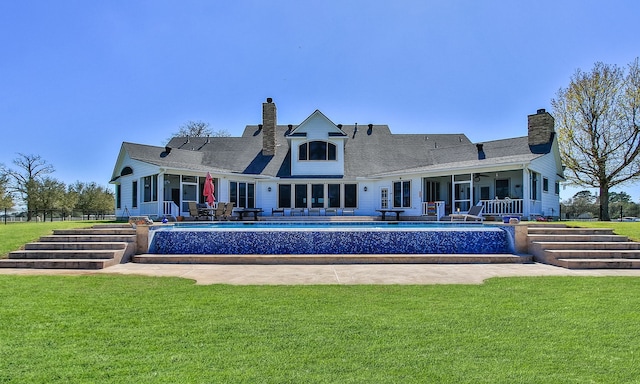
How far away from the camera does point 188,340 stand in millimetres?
3541

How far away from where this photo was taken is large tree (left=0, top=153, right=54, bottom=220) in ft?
131

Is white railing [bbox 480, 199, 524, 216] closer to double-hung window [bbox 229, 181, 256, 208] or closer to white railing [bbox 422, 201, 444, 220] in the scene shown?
white railing [bbox 422, 201, 444, 220]

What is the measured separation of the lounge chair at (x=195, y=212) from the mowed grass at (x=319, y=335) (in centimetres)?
1163

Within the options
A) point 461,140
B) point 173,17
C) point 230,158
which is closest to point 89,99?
point 230,158

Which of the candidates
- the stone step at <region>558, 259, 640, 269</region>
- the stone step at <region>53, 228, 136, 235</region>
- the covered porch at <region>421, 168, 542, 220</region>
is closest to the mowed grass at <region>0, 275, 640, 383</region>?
the stone step at <region>558, 259, 640, 269</region>

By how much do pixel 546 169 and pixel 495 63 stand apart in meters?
6.92

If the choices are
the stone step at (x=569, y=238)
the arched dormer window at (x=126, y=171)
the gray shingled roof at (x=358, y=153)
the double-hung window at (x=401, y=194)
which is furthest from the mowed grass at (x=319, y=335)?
the arched dormer window at (x=126, y=171)

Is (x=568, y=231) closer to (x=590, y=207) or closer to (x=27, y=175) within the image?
(x=590, y=207)

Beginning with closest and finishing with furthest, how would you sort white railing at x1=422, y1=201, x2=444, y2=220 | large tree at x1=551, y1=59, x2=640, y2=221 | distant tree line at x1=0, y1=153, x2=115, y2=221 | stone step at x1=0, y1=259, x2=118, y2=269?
1. stone step at x1=0, y1=259, x2=118, y2=269
2. white railing at x1=422, y1=201, x2=444, y2=220
3. large tree at x1=551, y1=59, x2=640, y2=221
4. distant tree line at x1=0, y1=153, x2=115, y2=221

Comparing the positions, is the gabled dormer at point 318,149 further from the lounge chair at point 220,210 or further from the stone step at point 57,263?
the stone step at point 57,263

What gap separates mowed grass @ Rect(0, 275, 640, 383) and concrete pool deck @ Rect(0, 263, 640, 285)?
0.81m

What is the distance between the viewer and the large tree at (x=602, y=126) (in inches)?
982

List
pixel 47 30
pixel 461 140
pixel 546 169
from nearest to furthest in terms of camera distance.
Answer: pixel 47 30
pixel 546 169
pixel 461 140

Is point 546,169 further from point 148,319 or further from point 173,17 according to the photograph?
point 148,319
